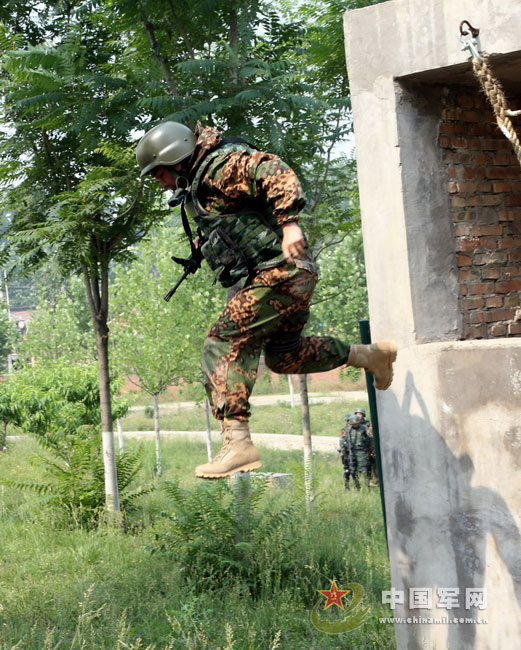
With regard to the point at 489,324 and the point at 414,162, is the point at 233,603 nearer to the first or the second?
the point at 489,324

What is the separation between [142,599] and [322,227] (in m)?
5.04

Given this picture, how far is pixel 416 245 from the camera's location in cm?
465

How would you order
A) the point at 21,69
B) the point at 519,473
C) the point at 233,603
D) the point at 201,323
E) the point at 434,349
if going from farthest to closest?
the point at 201,323
the point at 21,69
the point at 233,603
the point at 434,349
the point at 519,473

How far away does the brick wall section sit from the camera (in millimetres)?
4805

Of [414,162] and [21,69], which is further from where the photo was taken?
[21,69]

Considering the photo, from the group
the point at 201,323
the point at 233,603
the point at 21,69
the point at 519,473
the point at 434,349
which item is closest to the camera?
the point at 519,473

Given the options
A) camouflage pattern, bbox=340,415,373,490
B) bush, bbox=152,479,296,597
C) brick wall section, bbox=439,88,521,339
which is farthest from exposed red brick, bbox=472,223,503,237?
camouflage pattern, bbox=340,415,373,490

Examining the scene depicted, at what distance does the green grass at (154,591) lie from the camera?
591 cm

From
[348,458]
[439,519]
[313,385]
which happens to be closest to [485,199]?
[439,519]

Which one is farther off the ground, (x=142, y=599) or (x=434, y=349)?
(x=434, y=349)

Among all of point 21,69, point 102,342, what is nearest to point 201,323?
point 102,342

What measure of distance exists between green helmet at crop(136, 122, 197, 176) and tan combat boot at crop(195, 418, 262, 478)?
1.22m

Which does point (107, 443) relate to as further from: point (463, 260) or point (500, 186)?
point (500, 186)

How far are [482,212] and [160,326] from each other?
15990mm
